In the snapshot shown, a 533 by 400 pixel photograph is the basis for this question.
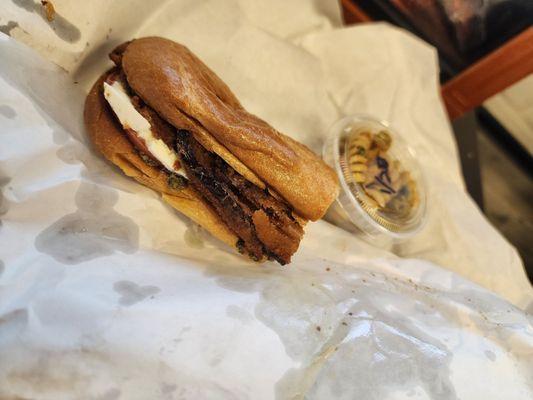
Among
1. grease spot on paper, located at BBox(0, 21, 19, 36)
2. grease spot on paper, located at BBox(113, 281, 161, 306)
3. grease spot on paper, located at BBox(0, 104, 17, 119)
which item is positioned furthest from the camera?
grease spot on paper, located at BBox(0, 21, 19, 36)

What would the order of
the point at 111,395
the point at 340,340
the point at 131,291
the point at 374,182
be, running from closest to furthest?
the point at 111,395 → the point at 131,291 → the point at 340,340 → the point at 374,182

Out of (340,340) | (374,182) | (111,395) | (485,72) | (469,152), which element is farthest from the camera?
(469,152)

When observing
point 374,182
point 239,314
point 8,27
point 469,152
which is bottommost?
point 469,152

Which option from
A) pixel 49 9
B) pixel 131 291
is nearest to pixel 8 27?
pixel 49 9

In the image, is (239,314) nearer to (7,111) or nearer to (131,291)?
(131,291)

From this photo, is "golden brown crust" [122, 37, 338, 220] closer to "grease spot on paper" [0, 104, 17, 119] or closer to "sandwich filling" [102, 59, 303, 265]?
"sandwich filling" [102, 59, 303, 265]

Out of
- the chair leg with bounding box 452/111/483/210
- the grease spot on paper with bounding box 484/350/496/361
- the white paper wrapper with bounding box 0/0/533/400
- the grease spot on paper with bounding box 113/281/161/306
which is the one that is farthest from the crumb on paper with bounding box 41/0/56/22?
the chair leg with bounding box 452/111/483/210

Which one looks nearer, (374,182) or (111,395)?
(111,395)

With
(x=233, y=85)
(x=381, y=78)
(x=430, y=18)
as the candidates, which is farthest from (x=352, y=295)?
(x=430, y=18)
